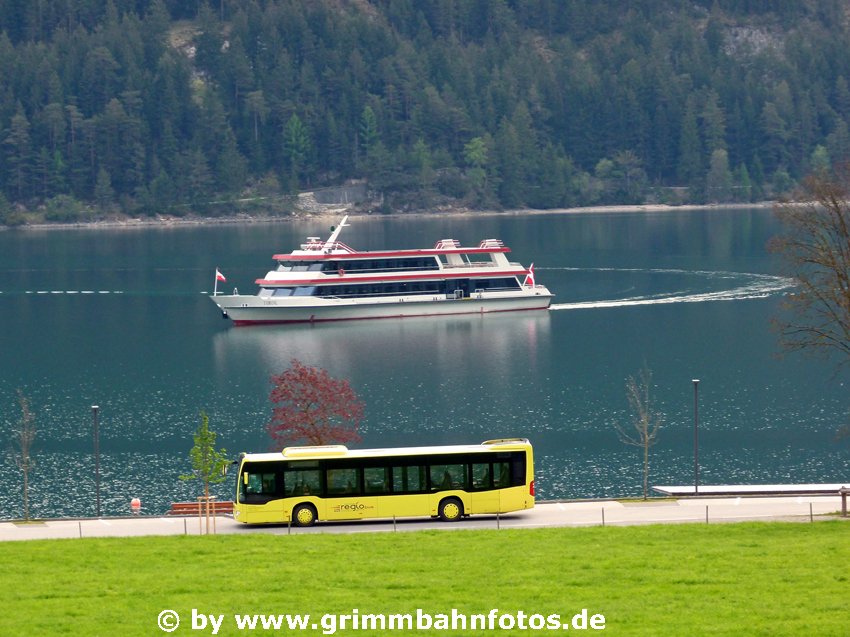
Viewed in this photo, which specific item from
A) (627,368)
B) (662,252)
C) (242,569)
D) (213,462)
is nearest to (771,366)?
(627,368)

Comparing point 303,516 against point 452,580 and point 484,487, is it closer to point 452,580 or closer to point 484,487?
point 484,487

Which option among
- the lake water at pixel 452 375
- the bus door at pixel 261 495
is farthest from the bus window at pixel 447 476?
the lake water at pixel 452 375

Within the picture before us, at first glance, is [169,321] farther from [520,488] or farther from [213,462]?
[520,488]

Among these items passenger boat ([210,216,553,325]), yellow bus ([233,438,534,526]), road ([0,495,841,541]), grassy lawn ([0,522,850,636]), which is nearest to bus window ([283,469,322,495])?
yellow bus ([233,438,534,526])

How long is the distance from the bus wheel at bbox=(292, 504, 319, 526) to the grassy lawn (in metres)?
7.05

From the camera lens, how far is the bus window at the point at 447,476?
4066 centimetres

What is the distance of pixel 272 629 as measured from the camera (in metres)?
23.5

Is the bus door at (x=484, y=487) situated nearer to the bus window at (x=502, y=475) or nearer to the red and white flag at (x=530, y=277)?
the bus window at (x=502, y=475)

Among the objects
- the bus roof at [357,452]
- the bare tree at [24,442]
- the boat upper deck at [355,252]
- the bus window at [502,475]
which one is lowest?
the bare tree at [24,442]

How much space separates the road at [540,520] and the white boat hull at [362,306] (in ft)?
225

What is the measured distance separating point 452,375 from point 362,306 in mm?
27792

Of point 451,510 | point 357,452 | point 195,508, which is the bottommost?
point 195,508

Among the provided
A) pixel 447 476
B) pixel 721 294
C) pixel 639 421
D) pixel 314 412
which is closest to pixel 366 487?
pixel 447 476

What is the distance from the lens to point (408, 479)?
40.7 m
